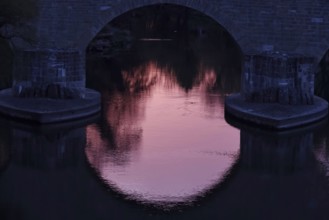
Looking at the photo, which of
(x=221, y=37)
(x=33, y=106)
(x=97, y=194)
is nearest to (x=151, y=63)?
(x=221, y=37)

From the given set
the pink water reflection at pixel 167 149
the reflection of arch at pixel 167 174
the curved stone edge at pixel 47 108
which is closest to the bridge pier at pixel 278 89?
the pink water reflection at pixel 167 149

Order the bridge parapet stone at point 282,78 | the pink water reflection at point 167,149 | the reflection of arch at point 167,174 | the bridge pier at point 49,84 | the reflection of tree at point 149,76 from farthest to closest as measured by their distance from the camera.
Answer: the bridge parapet stone at point 282,78, the bridge pier at point 49,84, the reflection of tree at point 149,76, the pink water reflection at point 167,149, the reflection of arch at point 167,174

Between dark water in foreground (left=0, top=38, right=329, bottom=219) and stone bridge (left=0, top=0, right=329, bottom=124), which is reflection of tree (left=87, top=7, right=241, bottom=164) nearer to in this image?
dark water in foreground (left=0, top=38, right=329, bottom=219)

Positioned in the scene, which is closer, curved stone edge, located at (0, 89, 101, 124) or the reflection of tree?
curved stone edge, located at (0, 89, 101, 124)

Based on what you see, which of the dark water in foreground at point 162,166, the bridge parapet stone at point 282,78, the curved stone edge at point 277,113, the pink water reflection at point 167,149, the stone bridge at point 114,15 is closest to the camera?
the dark water in foreground at point 162,166

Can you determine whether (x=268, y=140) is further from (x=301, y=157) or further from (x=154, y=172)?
(x=154, y=172)

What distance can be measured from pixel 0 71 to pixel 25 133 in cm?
274

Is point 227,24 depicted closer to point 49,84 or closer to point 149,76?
point 49,84

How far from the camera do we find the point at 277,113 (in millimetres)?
19141

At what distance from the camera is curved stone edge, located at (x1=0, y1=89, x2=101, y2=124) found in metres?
18.8

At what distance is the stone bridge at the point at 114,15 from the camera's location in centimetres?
2055

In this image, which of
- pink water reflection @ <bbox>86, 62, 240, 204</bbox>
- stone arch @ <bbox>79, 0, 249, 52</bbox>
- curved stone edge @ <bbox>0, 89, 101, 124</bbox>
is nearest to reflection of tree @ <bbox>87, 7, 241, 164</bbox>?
pink water reflection @ <bbox>86, 62, 240, 204</bbox>

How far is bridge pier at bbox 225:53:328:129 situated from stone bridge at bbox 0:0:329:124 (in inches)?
14.4

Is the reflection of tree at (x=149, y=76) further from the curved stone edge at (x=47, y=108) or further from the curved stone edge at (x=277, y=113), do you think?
the curved stone edge at (x=277, y=113)
